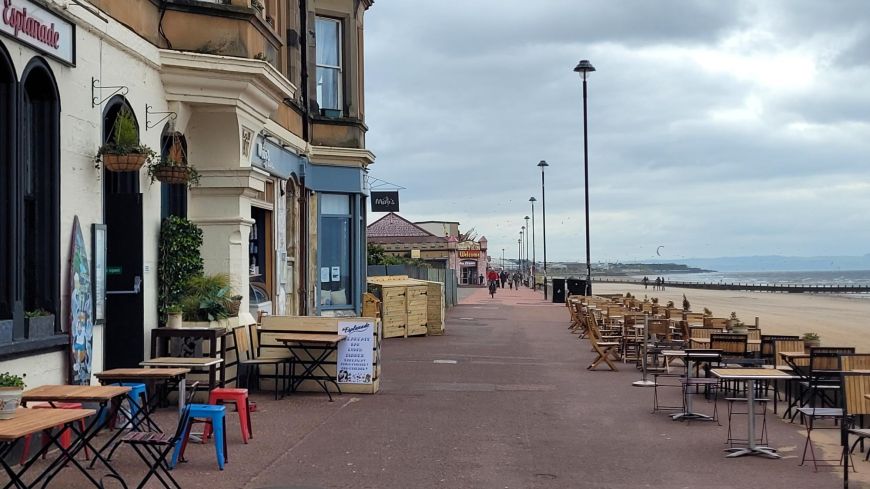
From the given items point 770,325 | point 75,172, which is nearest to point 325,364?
point 75,172

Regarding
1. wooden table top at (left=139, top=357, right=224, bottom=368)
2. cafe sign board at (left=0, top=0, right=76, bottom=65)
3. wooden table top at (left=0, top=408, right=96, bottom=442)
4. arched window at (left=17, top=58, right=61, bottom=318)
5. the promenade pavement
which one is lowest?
the promenade pavement

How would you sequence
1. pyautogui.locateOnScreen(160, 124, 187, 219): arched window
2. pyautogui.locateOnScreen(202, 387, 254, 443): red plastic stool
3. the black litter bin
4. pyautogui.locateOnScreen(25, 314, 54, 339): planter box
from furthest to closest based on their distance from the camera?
1. the black litter bin
2. pyautogui.locateOnScreen(160, 124, 187, 219): arched window
3. pyautogui.locateOnScreen(202, 387, 254, 443): red plastic stool
4. pyautogui.locateOnScreen(25, 314, 54, 339): planter box

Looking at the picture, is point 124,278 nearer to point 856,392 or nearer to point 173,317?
point 173,317

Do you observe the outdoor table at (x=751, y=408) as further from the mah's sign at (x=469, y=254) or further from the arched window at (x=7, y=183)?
the mah's sign at (x=469, y=254)

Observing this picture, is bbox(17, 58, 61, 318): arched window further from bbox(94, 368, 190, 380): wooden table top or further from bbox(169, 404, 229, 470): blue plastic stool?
bbox(169, 404, 229, 470): blue plastic stool

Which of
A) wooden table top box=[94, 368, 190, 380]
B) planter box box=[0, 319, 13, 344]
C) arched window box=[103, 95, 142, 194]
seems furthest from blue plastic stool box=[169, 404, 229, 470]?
arched window box=[103, 95, 142, 194]

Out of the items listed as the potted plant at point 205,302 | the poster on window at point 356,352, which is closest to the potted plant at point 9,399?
the potted plant at point 205,302

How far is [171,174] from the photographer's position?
11633 millimetres

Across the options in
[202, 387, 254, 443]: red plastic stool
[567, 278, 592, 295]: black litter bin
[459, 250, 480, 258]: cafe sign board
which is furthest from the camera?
[459, 250, 480, 258]: cafe sign board

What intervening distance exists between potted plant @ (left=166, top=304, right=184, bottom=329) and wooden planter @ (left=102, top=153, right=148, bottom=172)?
2.37 metres

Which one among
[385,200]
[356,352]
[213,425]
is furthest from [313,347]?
[385,200]

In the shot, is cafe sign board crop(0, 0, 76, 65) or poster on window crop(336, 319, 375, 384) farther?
poster on window crop(336, 319, 375, 384)

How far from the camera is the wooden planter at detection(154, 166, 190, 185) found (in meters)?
11.6

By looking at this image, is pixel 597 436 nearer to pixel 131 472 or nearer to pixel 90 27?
pixel 131 472
